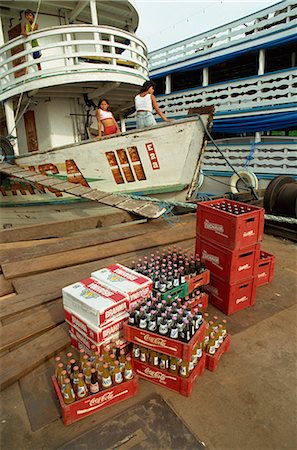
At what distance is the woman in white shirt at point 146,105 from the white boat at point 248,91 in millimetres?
3290

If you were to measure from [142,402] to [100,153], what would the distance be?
5.42 meters

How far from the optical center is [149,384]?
231 cm

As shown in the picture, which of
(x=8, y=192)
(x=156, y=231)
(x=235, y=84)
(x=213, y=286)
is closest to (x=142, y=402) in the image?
(x=213, y=286)

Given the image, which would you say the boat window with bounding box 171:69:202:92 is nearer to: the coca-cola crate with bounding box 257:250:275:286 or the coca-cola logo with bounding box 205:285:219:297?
the coca-cola crate with bounding box 257:250:275:286

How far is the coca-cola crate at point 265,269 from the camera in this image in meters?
3.73

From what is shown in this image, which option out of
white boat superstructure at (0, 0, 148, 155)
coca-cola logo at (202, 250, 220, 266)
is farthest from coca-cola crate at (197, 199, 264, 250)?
white boat superstructure at (0, 0, 148, 155)

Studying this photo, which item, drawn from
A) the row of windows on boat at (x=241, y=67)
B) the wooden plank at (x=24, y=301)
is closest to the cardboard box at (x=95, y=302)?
the wooden plank at (x=24, y=301)

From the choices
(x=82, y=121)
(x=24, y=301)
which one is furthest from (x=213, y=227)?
(x=82, y=121)

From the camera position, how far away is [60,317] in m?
2.99

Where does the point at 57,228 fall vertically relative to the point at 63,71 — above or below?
below

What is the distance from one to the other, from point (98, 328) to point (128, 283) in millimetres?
529

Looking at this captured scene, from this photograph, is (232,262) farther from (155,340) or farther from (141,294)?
(155,340)

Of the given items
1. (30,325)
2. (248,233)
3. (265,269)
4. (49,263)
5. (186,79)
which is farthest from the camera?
(186,79)

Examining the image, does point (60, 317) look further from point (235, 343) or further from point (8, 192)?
point (8, 192)
